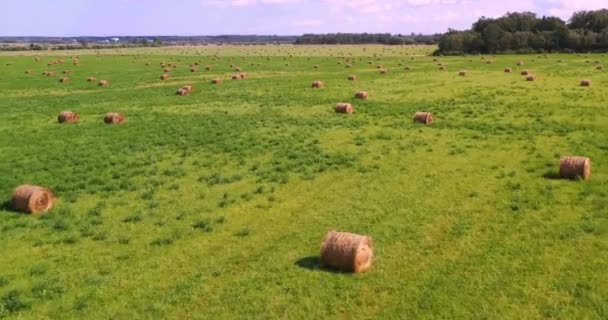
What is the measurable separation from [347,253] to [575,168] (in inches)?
A: 380

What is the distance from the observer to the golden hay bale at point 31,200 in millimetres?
15180

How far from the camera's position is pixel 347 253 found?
36.6 ft

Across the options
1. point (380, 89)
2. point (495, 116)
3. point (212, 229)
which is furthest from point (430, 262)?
point (380, 89)

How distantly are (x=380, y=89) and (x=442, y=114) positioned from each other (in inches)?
499

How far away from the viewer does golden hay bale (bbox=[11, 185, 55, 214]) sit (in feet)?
49.8

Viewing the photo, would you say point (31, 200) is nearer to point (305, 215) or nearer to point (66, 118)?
point (305, 215)

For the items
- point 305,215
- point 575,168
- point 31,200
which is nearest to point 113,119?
point 31,200

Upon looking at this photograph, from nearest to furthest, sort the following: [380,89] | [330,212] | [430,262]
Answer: [430,262], [330,212], [380,89]

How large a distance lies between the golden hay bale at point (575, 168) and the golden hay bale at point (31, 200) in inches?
614

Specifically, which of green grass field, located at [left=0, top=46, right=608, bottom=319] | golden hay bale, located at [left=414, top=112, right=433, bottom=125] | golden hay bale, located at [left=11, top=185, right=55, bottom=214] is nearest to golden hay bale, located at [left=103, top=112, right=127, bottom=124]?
green grass field, located at [left=0, top=46, right=608, bottom=319]

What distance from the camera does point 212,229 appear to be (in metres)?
14.0

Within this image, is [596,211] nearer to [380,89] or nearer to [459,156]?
[459,156]

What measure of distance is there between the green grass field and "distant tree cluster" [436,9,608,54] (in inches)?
2834

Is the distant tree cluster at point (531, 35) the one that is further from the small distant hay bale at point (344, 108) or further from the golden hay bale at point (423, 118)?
the golden hay bale at point (423, 118)
